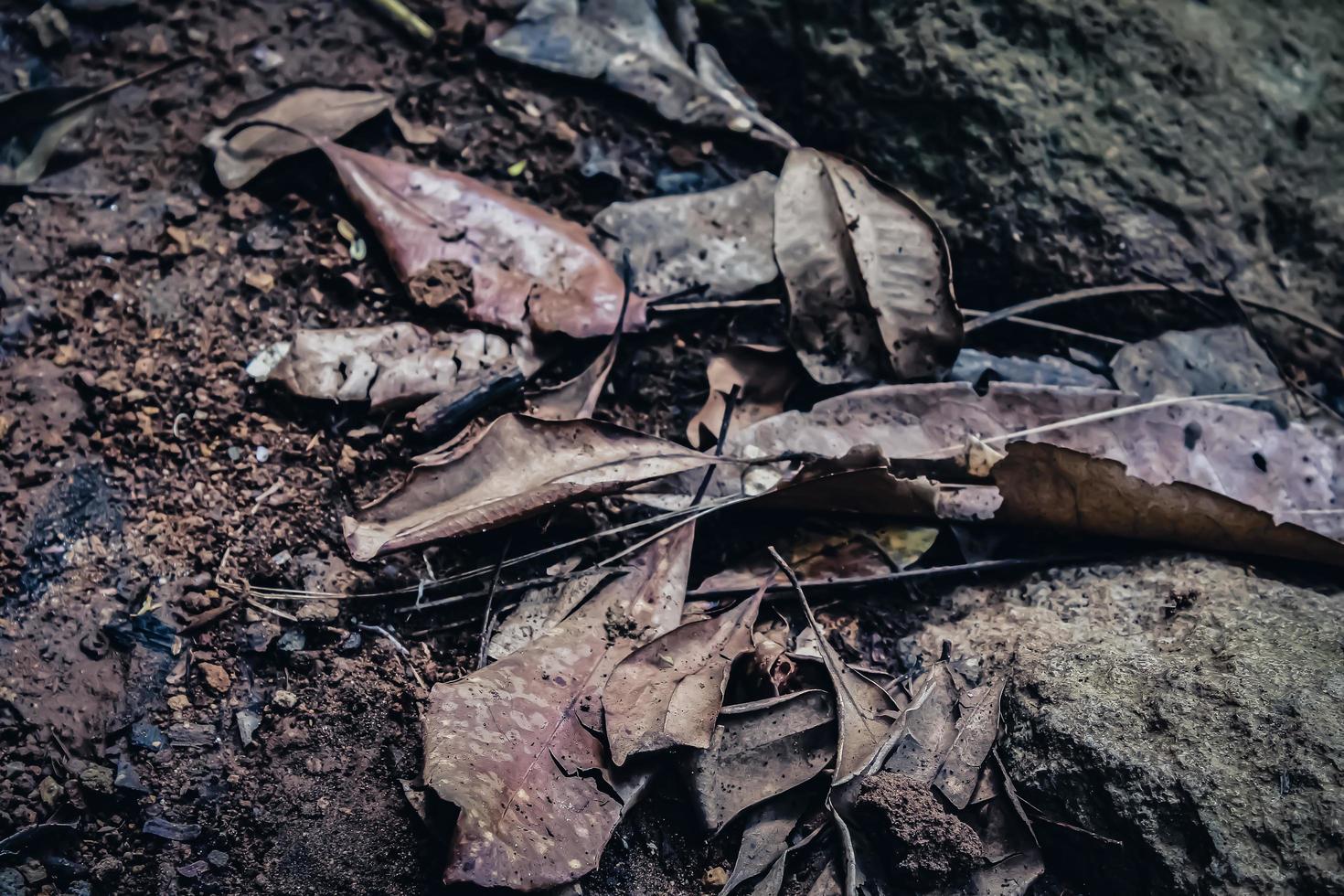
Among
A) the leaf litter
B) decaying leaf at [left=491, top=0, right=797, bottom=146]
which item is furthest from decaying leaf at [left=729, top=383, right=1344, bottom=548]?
decaying leaf at [left=491, top=0, right=797, bottom=146]

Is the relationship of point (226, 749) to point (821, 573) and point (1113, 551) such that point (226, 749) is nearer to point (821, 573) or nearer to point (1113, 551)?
point (821, 573)

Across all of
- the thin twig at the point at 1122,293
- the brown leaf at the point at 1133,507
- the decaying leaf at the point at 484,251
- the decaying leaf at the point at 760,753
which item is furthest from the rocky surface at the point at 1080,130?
the decaying leaf at the point at 760,753

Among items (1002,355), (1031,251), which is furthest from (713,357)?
(1031,251)

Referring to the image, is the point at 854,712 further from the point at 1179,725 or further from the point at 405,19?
the point at 405,19

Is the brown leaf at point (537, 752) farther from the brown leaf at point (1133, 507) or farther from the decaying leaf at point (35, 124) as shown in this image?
the decaying leaf at point (35, 124)

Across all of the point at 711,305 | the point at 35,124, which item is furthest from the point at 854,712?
the point at 35,124
